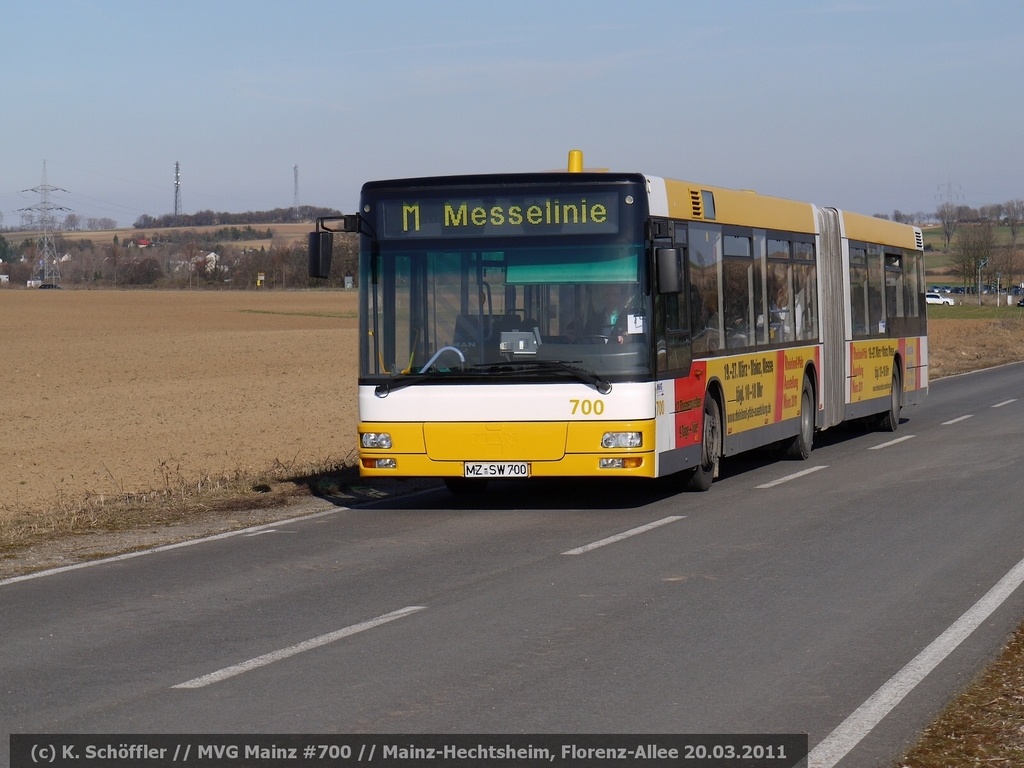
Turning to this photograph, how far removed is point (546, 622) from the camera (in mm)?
8336

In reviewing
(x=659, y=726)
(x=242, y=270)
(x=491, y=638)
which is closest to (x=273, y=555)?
(x=491, y=638)

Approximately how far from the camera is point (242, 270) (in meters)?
154

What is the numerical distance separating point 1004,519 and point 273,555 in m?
6.10

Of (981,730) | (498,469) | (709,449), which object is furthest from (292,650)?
(709,449)

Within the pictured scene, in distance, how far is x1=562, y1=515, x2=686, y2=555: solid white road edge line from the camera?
11078 millimetres

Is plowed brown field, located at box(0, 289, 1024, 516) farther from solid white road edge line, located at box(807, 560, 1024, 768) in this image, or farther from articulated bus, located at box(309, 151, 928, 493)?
solid white road edge line, located at box(807, 560, 1024, 768)

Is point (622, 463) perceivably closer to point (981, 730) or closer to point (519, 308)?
point (519, 308)

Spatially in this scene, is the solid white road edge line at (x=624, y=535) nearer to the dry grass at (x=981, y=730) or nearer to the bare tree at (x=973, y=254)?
the dry grass at (x=981, y=730)

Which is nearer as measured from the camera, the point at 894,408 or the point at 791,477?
the point at 791,477

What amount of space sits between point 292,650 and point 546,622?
1.51m

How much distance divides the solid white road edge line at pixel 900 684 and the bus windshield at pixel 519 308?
4.44 metres

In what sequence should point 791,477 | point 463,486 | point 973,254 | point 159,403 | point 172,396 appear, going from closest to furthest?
point 463,486 < point 791,477 < point 159,403 < point 172,396 < point 973,254
